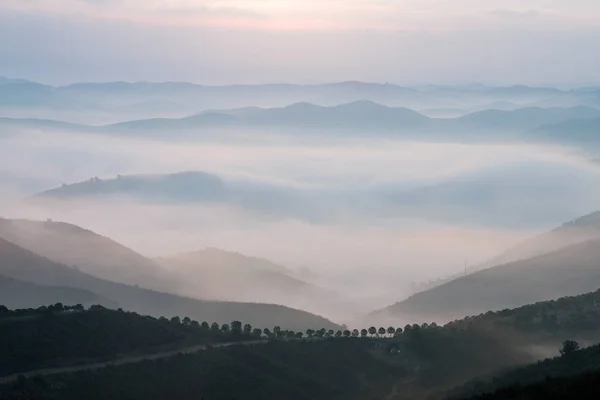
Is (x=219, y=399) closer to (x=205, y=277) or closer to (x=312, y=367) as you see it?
(x=312, y=367)

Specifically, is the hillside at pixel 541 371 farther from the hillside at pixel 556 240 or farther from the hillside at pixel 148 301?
the hillside at pixel 556 240

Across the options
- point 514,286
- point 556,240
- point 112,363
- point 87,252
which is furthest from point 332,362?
point 556,240

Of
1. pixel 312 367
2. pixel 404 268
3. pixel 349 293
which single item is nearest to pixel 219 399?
pixel 312 367

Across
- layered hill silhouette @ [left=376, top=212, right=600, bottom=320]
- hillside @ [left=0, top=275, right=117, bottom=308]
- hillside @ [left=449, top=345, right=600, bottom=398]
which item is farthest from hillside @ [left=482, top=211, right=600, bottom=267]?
hillside @ [left=449, top=345, right=600, bottom=398]

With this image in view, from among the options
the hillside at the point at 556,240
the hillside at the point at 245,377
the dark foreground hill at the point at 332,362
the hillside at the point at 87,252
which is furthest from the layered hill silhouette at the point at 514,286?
the hillside at the point at 245,377

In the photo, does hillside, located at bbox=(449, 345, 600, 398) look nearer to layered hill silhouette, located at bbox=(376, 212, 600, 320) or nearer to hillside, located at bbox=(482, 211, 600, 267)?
layered hill silhouette, located at bbox=(376, 212, 600, 320)

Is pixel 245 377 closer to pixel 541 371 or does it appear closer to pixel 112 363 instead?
pixel 112 363

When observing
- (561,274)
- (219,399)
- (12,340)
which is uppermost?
(561,274)
